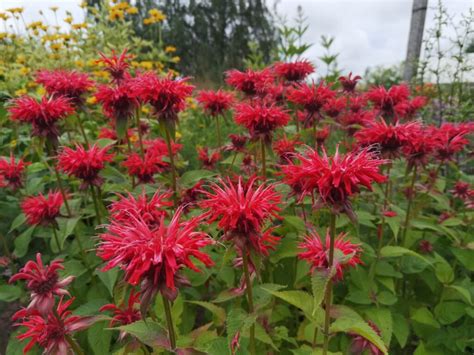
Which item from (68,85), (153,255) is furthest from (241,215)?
(68,85)

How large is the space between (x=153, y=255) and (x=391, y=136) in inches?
41.9

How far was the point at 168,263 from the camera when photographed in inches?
32.2

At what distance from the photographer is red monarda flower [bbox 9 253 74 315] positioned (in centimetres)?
92

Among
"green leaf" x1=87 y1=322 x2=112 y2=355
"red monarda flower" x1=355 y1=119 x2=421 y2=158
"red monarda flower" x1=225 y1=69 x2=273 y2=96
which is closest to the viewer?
"green leaf" x1=87 y1=322 x2=112 y2=355

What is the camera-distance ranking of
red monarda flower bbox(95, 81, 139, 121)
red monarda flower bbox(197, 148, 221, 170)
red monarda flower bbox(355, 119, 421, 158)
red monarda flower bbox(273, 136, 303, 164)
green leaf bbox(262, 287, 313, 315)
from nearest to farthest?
green leaf bbox(262, 287, 313, 315), red monarda flower bbox(355, 119, 421, 158), red monarda flower bbox(95, 81, 139, 121), red monarda flower bbox(273, 136, 303, 164), red monarda flower bbox(197, 148, 221, 170)

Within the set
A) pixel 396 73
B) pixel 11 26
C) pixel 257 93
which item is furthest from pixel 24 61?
pixel 396 73

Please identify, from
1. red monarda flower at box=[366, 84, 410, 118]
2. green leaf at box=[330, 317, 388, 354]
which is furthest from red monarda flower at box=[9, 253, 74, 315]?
red monarda flower at box=[366, 84, 410, 118]

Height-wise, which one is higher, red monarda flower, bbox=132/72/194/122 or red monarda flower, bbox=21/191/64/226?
red monarda flower, bbox=132/72/194/122

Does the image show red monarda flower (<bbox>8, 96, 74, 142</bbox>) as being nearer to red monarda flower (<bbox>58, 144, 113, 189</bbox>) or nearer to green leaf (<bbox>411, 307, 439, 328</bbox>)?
red monarda flower (<bbox>58, 144, 113, 189</bbox>)

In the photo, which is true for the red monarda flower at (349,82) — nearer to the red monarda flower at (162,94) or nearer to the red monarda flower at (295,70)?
the red monarda flower at (295,70)

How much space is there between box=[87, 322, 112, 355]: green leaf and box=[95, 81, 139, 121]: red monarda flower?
816 mm

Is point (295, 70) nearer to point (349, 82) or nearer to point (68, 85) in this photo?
point (349, 82)

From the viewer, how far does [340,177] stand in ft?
3.05

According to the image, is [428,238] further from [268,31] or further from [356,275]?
[268,31]
